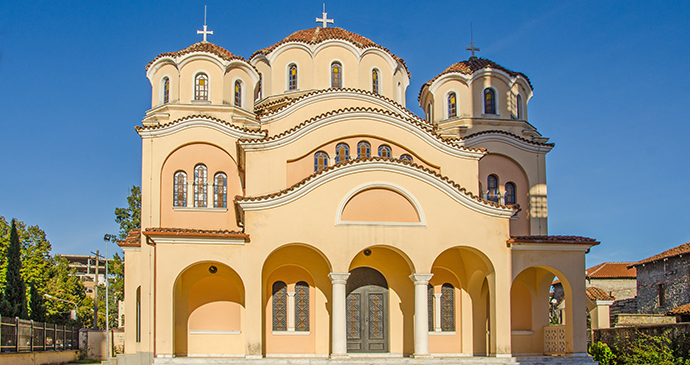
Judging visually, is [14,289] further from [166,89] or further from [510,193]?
[510,193]

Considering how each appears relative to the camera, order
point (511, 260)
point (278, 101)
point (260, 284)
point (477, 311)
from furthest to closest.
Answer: point (278, 101), point (477, 311), point (511, 260), point (260, 284)

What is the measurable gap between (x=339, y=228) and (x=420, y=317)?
10.5 ft

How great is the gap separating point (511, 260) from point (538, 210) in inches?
184

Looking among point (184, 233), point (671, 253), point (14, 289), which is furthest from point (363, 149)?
point (671, 253)

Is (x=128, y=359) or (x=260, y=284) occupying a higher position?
(x=260, y=284)

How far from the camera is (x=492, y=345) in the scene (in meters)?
18.7

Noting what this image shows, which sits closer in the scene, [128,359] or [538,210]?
[128,359]

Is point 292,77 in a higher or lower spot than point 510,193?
higher

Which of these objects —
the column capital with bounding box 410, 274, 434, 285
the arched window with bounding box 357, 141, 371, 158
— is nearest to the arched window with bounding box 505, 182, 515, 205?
the arched window with bounding box 357, 141, 371, 158

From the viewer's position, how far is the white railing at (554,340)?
19.7 meters

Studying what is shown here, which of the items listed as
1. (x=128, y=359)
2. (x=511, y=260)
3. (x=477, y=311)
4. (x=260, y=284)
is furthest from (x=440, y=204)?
(x=128, y=359)

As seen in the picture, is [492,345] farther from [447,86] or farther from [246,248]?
[447,86]

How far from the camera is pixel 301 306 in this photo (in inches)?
790

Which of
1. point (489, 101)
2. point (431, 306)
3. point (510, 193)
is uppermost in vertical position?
point (489, 101)
